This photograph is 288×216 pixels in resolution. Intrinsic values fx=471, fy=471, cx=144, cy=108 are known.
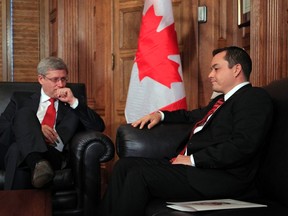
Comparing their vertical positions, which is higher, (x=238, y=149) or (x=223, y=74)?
(x=223, y=74)

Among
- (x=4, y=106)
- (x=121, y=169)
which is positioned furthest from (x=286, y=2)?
(x=4, y=106)

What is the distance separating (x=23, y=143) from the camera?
2.39 metres

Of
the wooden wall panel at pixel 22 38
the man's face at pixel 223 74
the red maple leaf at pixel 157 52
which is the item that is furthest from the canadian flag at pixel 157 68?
the wooden wall panel at pixel 22 38

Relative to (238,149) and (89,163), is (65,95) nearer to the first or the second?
(89,163)

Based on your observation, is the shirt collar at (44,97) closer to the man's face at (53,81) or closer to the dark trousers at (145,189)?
the man's face at (53,81)

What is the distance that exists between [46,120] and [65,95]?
0.21 meters

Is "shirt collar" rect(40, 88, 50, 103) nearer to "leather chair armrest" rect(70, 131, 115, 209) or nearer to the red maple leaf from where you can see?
"leather chair armrest" rect(70, 131, 115, 209)

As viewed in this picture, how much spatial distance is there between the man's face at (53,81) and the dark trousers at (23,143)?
329 mm

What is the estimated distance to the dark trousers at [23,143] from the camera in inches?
93.2

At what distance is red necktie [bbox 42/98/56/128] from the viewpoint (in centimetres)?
286

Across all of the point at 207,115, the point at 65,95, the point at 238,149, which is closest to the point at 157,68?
the point at 65,95

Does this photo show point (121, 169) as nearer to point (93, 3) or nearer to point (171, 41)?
point (171, 41)

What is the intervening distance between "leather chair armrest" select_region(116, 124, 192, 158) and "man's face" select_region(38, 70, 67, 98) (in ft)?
2.57

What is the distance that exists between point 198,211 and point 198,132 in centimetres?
62
